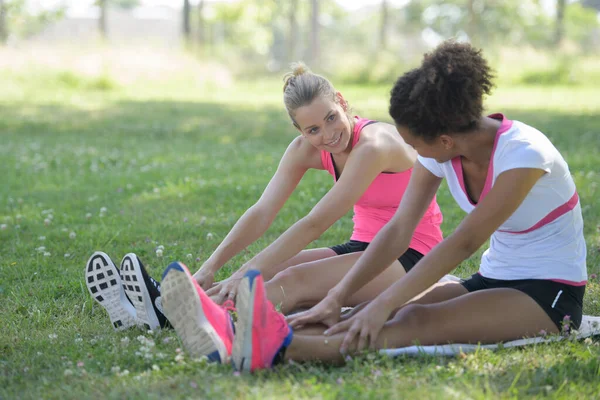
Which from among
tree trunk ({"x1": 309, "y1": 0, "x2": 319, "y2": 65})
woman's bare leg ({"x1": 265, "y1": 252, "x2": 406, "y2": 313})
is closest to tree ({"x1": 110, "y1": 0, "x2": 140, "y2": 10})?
tree trunk ({"x1": 309, "y1": 0, "x2": 319, "y2": 65})

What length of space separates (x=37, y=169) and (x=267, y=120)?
18.2 feet

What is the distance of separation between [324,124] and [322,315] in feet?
3.50

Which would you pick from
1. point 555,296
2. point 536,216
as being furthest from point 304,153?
point 555,296

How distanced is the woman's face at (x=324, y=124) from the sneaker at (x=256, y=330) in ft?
3.83

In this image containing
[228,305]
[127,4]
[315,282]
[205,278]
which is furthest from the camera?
[127,4]

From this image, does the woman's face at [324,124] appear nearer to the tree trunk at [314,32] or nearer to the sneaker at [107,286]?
the sneaker at [107,286]

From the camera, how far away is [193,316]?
2.73 m

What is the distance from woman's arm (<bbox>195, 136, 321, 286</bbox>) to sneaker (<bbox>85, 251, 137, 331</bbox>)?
1.84 feet

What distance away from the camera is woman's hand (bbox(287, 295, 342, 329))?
9.65 feet

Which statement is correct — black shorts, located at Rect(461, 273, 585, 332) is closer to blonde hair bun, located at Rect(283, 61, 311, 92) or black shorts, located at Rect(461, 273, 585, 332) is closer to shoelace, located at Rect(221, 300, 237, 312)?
shoelace, located at Rect(221, 300, 237, 312)

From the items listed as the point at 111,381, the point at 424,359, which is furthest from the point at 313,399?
the point at 111,381

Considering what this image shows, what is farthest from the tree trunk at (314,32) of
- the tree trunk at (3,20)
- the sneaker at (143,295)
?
the sneaker at (143,295)

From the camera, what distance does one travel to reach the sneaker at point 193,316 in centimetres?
272

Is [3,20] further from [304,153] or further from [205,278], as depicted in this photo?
[205,278]
